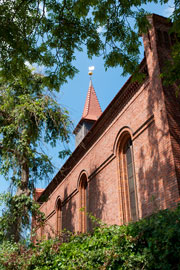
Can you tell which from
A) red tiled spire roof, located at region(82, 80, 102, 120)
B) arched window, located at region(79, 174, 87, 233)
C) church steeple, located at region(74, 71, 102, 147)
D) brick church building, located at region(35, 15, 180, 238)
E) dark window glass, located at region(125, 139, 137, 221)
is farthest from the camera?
red tiled spire roof, located at region(82, 80, 102, 120)

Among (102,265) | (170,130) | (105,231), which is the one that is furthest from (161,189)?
(102,265)

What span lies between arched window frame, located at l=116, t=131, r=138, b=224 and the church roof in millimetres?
11474

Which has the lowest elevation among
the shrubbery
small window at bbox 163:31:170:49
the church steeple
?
the shrubbery

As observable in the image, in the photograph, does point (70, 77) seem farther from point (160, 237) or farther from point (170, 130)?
point (160, 237)

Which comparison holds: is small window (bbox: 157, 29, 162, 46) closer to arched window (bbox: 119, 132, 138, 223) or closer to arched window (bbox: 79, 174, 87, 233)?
arched window (bbox: 119, 132, 138, 223)

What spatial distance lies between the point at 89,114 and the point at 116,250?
61.2 ft

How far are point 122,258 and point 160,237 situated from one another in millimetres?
954

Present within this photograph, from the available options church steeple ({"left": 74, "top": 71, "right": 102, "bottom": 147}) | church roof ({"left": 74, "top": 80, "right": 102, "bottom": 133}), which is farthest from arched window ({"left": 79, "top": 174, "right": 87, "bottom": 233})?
church roof ({"left": 74, "top": 80, "right": 102, "bottom": 133})

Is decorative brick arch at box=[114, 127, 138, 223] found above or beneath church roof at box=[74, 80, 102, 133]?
beneath

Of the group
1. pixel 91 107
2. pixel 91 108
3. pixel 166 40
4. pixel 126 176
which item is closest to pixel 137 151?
pixel 126 176

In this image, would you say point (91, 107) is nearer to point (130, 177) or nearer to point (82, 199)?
point (82, 199)

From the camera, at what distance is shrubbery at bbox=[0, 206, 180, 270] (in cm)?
517

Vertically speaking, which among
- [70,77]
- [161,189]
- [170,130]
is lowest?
[161,189]

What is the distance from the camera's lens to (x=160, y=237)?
17.0ft
